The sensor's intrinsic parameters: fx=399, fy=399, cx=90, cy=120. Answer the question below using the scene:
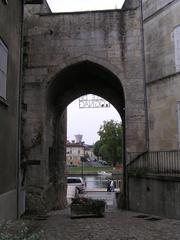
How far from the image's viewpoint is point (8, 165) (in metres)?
11.1

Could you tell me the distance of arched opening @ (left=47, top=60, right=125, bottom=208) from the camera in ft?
57.5

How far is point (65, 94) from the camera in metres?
20.3

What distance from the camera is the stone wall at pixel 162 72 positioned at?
14477 millimetres

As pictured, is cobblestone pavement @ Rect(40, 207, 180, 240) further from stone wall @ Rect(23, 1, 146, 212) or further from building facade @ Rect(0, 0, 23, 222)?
stone wall @ Rect(23, 1, 146, 212)

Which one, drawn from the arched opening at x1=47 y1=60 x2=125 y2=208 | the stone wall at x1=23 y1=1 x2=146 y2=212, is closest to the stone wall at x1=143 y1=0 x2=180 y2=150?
the stone wall at x1=23 y1=1 x2=146 y2=212

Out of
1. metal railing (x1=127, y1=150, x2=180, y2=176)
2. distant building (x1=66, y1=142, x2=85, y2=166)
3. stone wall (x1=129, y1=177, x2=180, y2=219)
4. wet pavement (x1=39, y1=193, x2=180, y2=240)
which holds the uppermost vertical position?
distant building (x1=66, y1=142, x2=85, y2=166)

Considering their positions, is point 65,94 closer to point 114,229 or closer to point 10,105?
point 10,105

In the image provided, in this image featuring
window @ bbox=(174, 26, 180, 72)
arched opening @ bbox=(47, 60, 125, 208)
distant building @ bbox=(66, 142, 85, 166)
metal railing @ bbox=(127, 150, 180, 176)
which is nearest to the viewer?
metal railing @ bbox=(127, 150, 180, 176)

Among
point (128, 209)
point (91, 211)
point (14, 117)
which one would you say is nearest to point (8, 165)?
point (14, 117)

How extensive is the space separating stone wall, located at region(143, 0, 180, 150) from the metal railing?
1.22 feet

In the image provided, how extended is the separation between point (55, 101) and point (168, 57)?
6.70 meters

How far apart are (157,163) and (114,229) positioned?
4623 millimetres

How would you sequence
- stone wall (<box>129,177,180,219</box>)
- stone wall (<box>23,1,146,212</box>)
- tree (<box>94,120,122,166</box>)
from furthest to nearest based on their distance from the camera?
tree (<box>94,120,122,166</box>) → stone wall (<box>23,1,146,212</box>) → stone wall (<box>129,177,180,219</box>)

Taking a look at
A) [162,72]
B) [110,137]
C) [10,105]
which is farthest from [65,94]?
[110,137]
